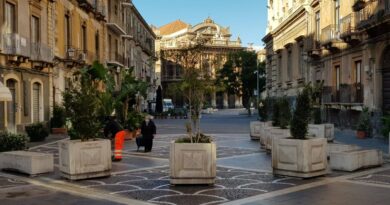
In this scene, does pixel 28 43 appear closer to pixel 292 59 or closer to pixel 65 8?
pixel 65 8

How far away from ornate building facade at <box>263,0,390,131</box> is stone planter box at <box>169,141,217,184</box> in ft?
44.5

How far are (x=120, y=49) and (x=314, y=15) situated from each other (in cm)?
2159

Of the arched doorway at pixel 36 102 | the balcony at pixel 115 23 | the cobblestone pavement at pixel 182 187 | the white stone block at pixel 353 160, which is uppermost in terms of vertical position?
the balcony at pixel 115 23

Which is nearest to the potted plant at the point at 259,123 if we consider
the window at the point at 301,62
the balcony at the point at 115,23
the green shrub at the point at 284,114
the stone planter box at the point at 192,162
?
the green shrub at the point at 284,114

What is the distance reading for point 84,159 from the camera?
429 inches

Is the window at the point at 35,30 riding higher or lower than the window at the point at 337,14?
lower

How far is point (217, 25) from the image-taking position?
108m

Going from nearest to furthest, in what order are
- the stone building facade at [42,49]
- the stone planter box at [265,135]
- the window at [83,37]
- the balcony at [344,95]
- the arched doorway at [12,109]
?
the stone planter box at [265,135] < the stone building facade at [42,49] < the arched doorway at [12,109] < the balcony at [344,95] < the window at [83,37]

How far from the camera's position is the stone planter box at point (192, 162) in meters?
9.99

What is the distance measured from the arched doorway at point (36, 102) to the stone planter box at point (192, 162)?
17.3 meters

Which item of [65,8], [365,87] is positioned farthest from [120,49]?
[365,87]

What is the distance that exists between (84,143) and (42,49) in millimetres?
15710

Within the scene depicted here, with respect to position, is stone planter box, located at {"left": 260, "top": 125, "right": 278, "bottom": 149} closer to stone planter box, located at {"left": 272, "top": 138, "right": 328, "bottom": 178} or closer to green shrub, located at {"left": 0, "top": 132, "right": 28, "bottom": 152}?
stone planter box, located at {"left": 272, "top": 138, "right": 328, "bottom": 178}

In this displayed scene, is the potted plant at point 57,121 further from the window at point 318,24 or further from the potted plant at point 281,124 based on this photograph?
the window at point 318,24
